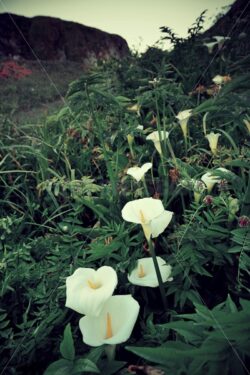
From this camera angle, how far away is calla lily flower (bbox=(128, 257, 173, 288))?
0.89 metres

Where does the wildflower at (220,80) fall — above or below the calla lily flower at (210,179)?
above

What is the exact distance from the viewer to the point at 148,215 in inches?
34.3

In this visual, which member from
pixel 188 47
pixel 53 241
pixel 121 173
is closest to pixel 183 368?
pixel 53 241

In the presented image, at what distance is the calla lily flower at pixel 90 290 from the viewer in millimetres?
713

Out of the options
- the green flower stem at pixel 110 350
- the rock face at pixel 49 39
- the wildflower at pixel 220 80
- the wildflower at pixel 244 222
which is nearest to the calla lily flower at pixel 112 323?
the green flower stem at pixel 110 350

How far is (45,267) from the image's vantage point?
1.04 meters

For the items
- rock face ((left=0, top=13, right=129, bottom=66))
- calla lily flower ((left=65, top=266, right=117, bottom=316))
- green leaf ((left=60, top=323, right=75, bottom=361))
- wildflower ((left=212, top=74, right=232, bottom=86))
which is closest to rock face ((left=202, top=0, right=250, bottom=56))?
wildflower ((left=212, top=74, right=232, bottom=86))

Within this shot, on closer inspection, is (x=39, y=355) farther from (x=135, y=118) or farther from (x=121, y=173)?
(x=135, y=118)

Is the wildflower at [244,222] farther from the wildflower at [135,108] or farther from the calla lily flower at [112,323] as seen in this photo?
the wildflower at [135,108]

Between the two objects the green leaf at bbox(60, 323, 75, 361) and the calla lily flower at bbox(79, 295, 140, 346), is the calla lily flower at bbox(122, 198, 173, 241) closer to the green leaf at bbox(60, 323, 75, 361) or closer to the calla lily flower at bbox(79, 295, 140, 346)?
the calla lily flower at bbox(79, 295, 140, 346)

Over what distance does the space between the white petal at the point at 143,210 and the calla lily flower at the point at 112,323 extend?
7.5 inches

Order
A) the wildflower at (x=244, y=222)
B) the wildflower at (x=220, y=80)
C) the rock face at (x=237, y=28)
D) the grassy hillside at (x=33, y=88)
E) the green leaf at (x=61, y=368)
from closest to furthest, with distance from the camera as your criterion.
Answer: the green leaf at (x=61, y=368) → the wildflower at (x=244, y=222) → the wildflower at (x=220, y=80) → the rock face at (x=237, y=28) → the grassy hillside at (x=33, y=88)

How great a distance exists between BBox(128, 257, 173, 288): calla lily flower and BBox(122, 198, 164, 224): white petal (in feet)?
0.47

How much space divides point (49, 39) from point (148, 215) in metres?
8.14
